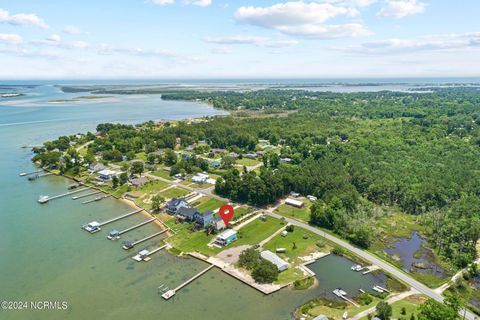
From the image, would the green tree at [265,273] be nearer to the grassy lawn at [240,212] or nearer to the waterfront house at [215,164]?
the grassy lawn at [240,212]

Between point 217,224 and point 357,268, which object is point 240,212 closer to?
point 217,224

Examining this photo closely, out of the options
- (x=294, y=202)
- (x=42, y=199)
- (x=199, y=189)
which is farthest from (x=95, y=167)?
(x=294, y=202)

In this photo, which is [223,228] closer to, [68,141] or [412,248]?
[412,248]

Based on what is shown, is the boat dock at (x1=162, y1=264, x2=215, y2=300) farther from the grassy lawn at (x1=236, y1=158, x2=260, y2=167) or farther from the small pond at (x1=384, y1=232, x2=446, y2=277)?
the grassy lawn at (x1=236, y1=158, x2=260, y2=167)

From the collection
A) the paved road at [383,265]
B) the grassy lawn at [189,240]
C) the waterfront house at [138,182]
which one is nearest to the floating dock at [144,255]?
the grassy lawn at [189,240]

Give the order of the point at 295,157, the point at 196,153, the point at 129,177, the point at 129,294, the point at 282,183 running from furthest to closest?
the point at 196,153 → the point at 295,157 → the point at 129,177 → the point at 282,183 → the point at 129,294

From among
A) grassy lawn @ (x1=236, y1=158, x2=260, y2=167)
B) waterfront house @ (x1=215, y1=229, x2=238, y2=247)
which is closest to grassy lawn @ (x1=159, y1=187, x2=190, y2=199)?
waterfront house @ (x1=215, y1=229, x2=238, y2=247)

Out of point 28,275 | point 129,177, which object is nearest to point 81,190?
point 129,177
